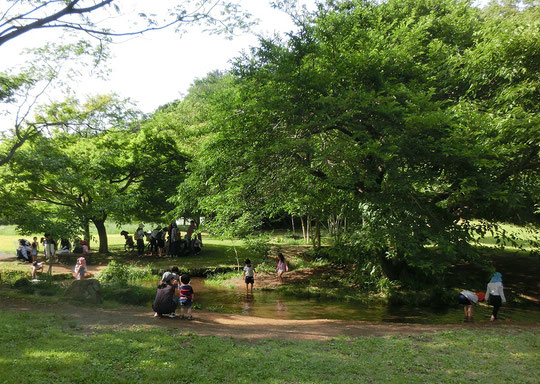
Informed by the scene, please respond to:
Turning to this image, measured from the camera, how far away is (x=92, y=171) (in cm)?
1859

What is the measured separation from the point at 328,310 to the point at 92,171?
13180 mm

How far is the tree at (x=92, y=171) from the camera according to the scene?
12477 mm

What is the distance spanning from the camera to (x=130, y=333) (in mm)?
7379

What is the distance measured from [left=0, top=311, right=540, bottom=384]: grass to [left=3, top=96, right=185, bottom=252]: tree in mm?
5859

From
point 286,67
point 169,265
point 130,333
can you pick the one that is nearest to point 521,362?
point 130,333

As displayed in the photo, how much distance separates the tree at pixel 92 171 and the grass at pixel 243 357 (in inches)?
231

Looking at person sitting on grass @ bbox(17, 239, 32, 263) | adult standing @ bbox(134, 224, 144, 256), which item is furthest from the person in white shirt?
person sitting on grass @ bbox(17, 239, 32, 263)

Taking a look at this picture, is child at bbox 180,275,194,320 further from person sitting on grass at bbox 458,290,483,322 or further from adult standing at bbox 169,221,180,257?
adult standing at bbox 169,221,180,257

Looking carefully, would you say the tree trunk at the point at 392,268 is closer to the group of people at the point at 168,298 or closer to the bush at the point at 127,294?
the group of people at the point at 168,298

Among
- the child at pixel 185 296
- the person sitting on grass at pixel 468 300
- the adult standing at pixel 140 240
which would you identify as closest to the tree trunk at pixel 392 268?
the person sitting on grass at pixel 468 300

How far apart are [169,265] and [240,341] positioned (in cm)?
1121

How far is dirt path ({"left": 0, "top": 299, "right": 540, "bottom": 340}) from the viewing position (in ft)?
26.7

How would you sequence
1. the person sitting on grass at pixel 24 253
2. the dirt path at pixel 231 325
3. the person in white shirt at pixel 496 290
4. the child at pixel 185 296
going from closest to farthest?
the dirt path at pixel 231 325, the child at pixel 185 296, the person in white shirt at pixel 496 290, the person sitting on grass at pixel 24 253

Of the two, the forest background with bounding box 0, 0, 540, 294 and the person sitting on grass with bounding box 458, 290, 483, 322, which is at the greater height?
the forest background with bounding box 0, 0, 540, 294
